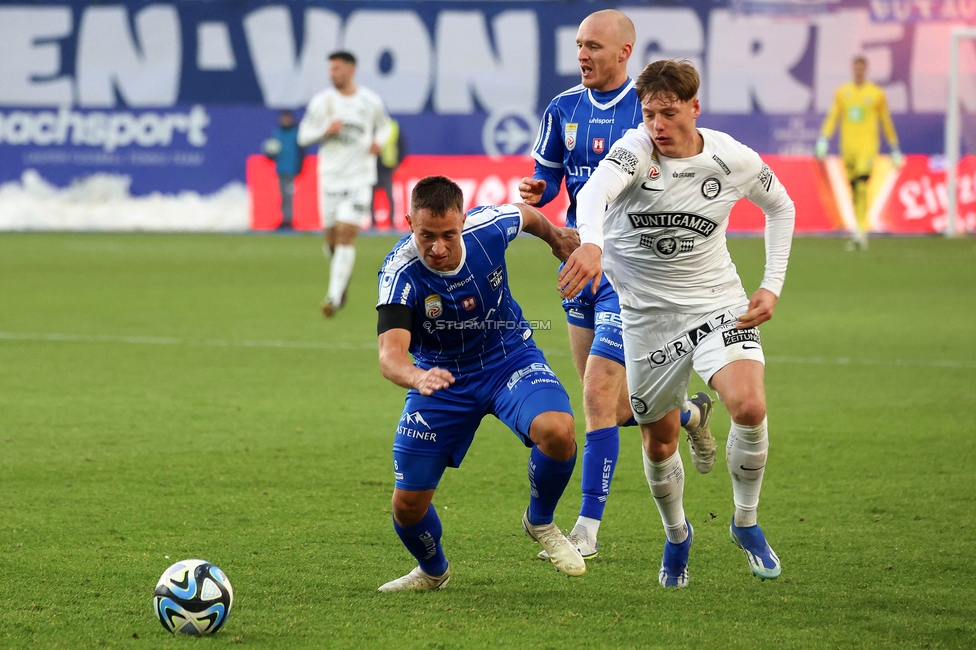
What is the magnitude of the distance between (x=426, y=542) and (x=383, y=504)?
4.18 feet

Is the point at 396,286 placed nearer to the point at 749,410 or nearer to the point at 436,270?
the point at 436,270

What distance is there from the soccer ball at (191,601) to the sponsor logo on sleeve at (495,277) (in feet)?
4.60

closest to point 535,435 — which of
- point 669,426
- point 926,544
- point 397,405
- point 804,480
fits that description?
point 669,426

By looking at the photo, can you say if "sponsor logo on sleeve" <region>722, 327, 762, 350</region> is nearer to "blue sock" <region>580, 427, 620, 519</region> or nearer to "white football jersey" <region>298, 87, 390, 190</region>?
A: "blue sock" <region>580, 427, 620, 519</region>

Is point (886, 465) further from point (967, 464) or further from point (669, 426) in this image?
point (669, 426)

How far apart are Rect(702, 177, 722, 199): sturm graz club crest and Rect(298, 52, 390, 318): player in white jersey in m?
9.14

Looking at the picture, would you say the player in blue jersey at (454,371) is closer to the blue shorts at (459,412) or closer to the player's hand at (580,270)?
the blue shorts at (459,412)

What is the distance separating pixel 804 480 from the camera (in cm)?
640

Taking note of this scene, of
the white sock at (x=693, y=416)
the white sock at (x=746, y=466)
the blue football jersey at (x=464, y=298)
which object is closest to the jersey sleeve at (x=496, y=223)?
the blue football jersey at (x=464, y=298)

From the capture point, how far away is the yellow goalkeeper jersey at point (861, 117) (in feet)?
68.5

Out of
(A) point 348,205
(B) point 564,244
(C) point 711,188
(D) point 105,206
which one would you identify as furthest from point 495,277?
(D) point 105,206

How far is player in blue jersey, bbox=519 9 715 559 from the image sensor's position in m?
5.42

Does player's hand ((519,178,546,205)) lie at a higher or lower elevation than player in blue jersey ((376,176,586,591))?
higher

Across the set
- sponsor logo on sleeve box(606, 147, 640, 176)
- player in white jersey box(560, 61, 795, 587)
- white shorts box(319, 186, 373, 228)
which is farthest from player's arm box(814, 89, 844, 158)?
sponsor logo on sleeve box(606, 147, 640, 176)
